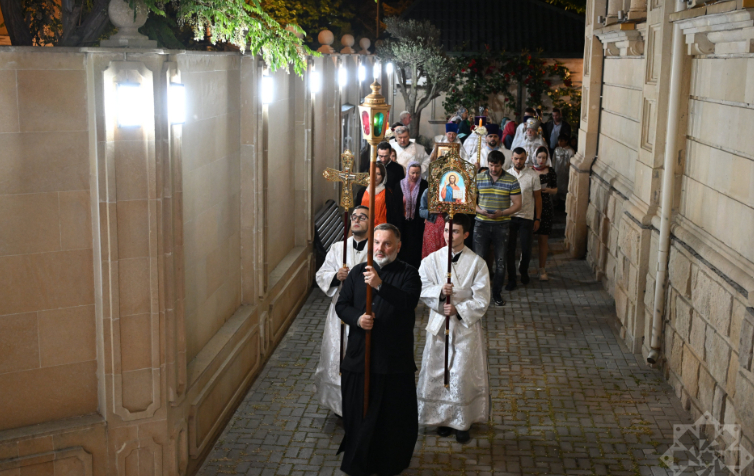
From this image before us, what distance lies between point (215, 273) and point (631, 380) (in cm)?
467

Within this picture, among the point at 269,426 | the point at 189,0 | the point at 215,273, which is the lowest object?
the point at 269,426

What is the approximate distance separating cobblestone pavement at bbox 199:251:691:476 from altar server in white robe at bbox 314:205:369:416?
0.92ft

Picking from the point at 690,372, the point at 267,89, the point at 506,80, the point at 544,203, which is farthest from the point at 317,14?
the point at 690,372

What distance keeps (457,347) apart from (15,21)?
5.04m

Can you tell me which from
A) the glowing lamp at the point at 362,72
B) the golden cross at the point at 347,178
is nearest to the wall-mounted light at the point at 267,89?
the golden cross at the point at 347,178

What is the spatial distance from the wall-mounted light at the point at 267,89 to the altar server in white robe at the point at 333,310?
1986 mm

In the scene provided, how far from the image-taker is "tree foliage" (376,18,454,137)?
26.3 meters

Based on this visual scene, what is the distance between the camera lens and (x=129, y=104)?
17.7 feet

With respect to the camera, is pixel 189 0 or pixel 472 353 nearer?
pixel 189 0

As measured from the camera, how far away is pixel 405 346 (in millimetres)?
6559

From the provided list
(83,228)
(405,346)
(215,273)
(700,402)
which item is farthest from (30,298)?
(700,402)

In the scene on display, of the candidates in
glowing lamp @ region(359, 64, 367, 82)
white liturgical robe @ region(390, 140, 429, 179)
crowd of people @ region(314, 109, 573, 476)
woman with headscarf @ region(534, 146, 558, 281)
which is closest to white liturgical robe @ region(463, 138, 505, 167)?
white liturgical robe @ region(390, 140, 429, 179)

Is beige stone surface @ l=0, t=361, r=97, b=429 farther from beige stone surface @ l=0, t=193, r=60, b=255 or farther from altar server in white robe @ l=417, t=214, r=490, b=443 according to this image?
altar server in white robe @ l=417, t=214, r=490, b=443

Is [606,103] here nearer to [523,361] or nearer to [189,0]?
[523,361]
